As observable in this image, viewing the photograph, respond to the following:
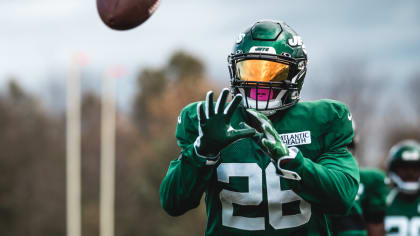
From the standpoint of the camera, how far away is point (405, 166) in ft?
22.8

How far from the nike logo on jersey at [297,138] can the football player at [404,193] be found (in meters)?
4.12

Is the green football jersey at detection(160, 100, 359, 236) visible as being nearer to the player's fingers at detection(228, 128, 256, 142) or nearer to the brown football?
the player's fingers at detection(228, 128, 256, 142)

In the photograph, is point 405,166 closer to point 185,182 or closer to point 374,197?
point 374,197

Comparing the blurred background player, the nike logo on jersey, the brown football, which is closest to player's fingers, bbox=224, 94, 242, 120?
the nike logo on jersey

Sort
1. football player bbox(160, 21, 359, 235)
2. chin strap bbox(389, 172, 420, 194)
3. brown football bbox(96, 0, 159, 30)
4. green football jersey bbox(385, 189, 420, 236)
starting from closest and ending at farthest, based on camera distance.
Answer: football player bbox(160, 21, 359, 235), brown football bbox(96, 0, 159, 30), green football jersey bbox(385, 189, 420, 236), chin strap bbox(389, 172, 420, 194)

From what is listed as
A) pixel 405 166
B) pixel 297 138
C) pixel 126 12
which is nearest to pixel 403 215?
pixel 405 166

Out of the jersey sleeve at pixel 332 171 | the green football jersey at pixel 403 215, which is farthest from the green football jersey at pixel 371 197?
the jersey sleeve at pixel 332 171

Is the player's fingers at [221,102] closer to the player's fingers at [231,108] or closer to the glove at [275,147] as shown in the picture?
the player's fingers at [231,108]

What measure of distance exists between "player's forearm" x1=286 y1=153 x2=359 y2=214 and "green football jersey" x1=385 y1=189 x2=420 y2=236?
13.4 feet

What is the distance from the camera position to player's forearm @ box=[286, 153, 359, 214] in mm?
2691

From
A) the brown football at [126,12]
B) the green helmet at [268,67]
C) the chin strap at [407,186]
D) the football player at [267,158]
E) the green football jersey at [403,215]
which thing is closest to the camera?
the football player at [267,158]

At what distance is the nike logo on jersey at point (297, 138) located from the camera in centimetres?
294

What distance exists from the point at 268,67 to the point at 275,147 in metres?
0.48

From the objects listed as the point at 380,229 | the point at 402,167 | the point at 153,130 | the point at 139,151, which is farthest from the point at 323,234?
the point at 153,130
